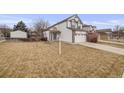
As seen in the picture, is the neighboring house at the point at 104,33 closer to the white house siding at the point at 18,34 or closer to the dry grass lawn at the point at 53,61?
the dry grass lawn at the point at 53,61

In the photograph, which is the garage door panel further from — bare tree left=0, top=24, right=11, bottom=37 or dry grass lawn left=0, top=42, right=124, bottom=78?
bare tree left=0, top=24, right=11, bottom=37

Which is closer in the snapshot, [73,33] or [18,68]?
[18,68]

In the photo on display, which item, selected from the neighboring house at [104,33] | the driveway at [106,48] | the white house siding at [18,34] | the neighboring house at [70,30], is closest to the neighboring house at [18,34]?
the white house siding at [18,34]

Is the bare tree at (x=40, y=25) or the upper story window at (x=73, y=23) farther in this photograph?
the upper story window at (x=73, y=23)
